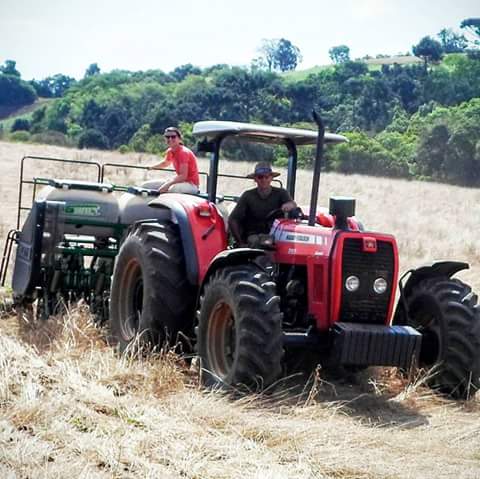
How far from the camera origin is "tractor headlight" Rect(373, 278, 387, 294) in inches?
316

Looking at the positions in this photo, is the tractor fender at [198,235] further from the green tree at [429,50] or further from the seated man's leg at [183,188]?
the green tree at [429,50]

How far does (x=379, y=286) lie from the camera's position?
26.3 feet

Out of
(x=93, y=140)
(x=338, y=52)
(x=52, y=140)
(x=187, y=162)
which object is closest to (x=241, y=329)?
(x=187, y=162)

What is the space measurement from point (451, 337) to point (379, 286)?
69cm

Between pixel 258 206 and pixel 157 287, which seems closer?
pixel 157 287

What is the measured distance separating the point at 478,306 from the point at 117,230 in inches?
172

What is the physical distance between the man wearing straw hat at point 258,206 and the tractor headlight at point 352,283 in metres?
1.08

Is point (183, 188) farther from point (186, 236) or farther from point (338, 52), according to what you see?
point (338, 52)

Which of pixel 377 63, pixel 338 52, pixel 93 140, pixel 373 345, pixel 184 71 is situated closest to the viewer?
pixel 373 345

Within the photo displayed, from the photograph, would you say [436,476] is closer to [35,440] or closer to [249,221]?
[35,440]

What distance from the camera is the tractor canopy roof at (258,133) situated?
864cm

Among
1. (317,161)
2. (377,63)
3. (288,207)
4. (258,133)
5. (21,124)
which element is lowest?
(288,207)

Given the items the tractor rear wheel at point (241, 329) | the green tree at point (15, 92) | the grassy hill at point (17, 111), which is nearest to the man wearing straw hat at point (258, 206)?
the tractor rear wheel at point (241, 329)

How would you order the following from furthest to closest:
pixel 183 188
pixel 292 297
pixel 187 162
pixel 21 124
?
pixel 21 124 < pixel 187 162 < pixel 183 188 < pixel 292 297
